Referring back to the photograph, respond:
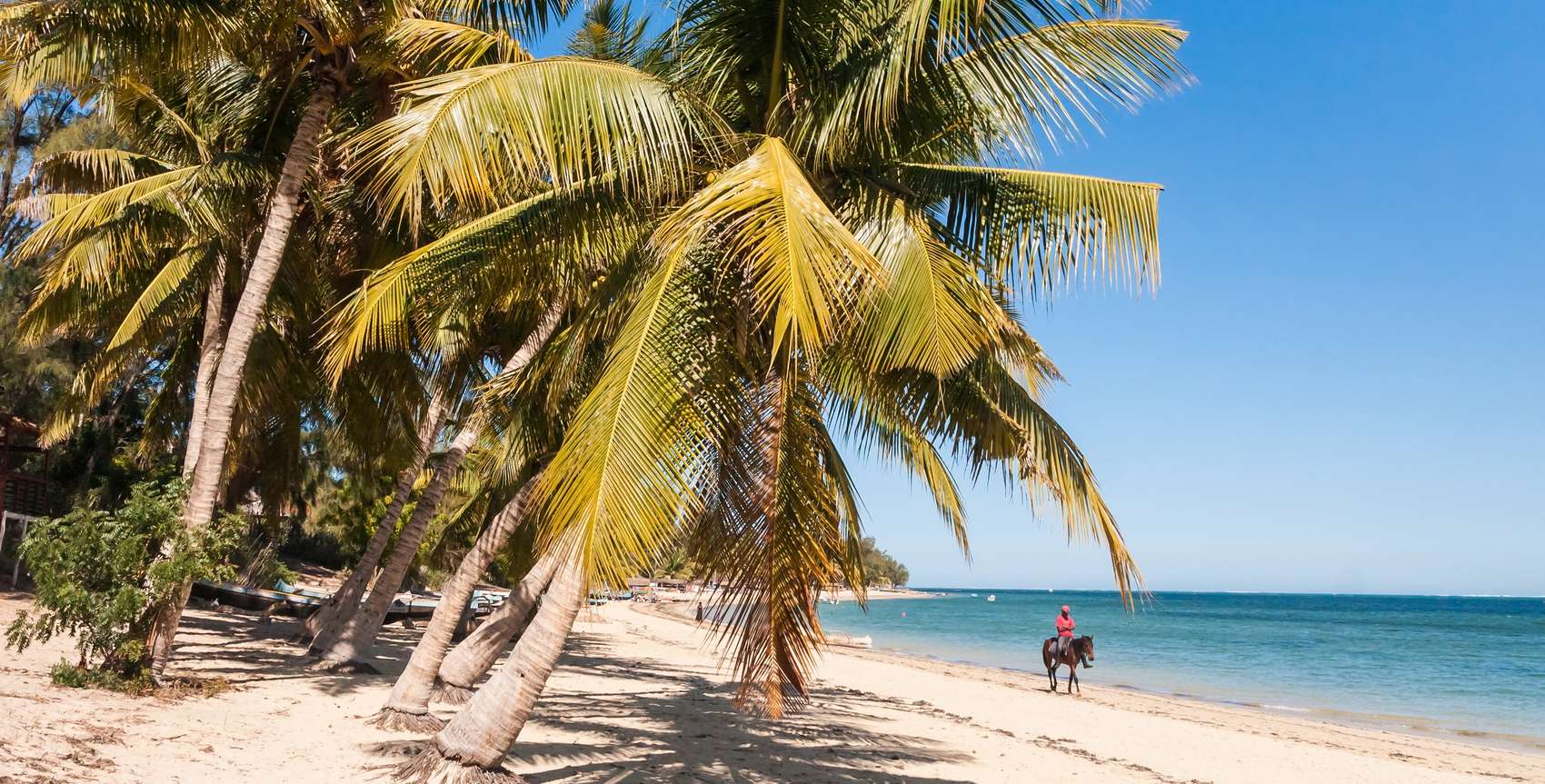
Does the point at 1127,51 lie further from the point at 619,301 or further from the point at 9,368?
the point at 9,368

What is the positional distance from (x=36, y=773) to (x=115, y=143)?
1441cm

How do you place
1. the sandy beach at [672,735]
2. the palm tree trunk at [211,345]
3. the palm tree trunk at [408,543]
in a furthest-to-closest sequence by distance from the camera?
1. the palm tree trunk at [211,345]
2. the palm tree trunk at [408,543]
3. the sandy beach at [672,735]

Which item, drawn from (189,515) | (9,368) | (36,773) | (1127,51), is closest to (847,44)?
(1127,51)

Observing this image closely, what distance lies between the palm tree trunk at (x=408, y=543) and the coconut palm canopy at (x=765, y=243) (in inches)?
102

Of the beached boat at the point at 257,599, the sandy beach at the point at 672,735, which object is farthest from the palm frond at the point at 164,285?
the beached boat at the point at 257,599

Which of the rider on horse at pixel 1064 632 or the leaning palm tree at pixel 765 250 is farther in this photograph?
the rider on horse at pixel 1064 632

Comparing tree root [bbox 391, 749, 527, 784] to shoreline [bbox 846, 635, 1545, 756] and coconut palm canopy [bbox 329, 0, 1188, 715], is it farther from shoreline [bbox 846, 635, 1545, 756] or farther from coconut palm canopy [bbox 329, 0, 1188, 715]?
shoreline [bbox 846, 635, 1545, 756]

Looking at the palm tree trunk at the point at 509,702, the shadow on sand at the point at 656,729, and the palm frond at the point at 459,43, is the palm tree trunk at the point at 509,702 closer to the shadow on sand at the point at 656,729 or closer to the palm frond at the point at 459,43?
the shadow on sand at the point at 656,729

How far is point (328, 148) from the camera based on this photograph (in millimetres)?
10875

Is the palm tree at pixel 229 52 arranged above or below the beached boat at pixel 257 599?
above

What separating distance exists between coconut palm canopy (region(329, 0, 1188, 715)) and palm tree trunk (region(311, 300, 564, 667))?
102 inches

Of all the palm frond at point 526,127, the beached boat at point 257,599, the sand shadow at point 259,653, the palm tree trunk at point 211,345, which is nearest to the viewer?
the palm frond at point 526,127

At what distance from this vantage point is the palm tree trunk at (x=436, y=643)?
306 inches

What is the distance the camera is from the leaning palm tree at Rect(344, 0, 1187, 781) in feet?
15.4
